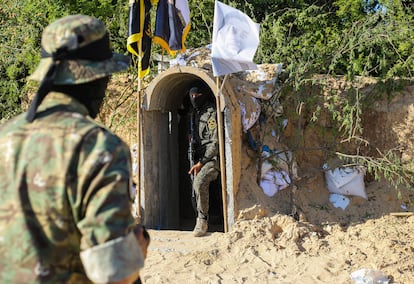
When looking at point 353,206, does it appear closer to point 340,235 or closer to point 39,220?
point 340,235

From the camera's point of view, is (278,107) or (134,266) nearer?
(134,266)

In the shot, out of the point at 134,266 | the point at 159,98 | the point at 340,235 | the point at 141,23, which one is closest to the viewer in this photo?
the point at 134,266

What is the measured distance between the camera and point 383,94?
26.2 ft

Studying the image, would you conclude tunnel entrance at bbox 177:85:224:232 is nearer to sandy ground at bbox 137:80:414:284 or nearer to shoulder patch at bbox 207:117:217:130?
shoulder patch at bbox 207:117:217:130

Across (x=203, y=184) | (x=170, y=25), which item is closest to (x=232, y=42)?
(x=170, y=25)

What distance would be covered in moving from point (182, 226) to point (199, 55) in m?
2.79

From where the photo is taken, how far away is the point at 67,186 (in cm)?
163

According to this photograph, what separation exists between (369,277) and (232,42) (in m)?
3.28

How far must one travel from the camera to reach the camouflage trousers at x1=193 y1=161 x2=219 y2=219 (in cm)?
682

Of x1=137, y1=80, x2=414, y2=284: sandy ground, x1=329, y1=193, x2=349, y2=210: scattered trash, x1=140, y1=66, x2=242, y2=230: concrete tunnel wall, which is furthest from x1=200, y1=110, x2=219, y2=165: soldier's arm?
x1=329, y1=193, x2=349, y2=210: scattered trash

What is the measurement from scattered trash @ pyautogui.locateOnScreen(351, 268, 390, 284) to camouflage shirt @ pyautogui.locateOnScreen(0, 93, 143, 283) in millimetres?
4328

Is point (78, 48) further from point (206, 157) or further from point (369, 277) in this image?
point (206, 157)

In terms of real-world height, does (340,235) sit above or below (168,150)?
below

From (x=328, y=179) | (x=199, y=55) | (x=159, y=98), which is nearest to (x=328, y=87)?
(x=328, y=179)
